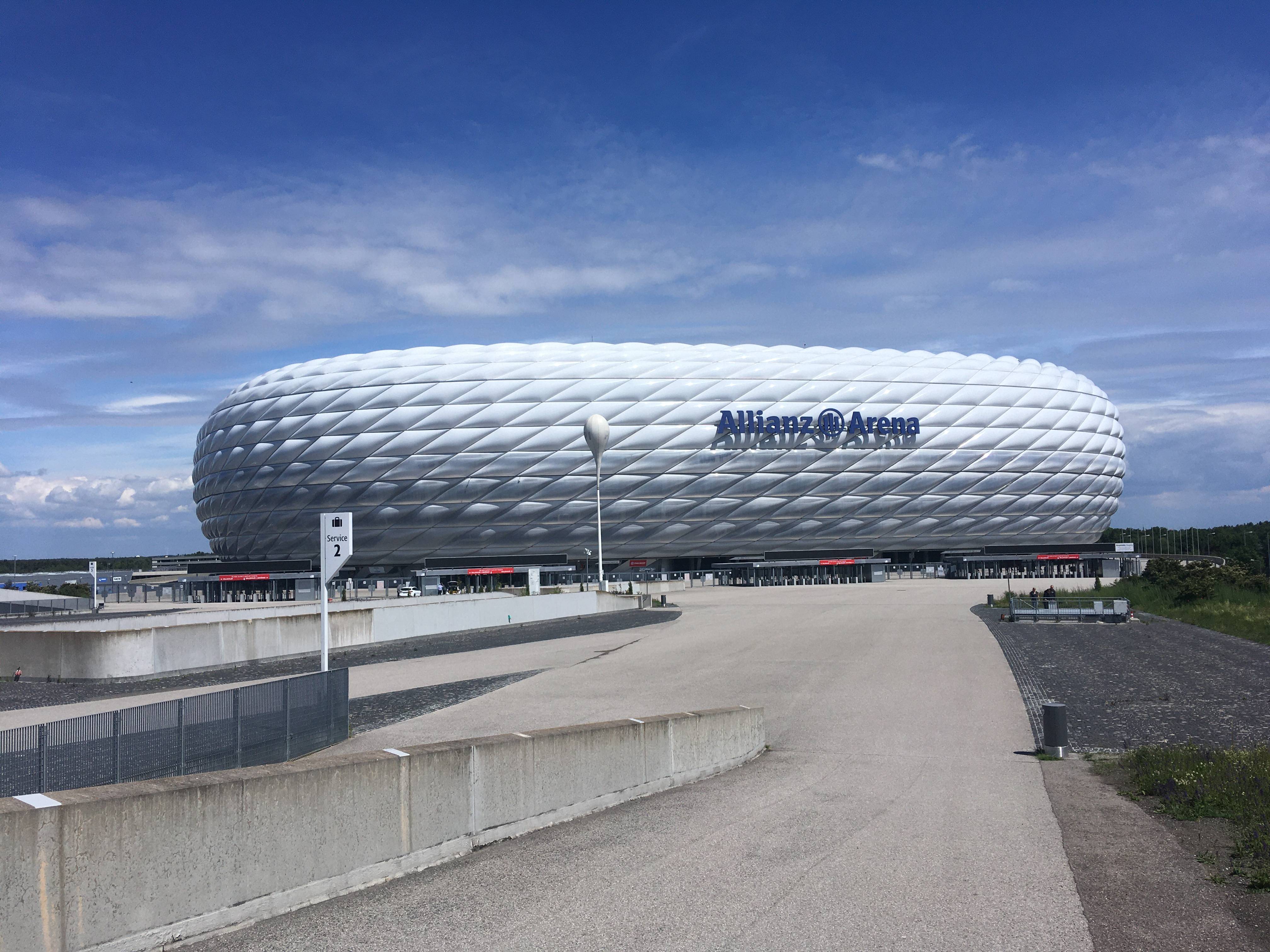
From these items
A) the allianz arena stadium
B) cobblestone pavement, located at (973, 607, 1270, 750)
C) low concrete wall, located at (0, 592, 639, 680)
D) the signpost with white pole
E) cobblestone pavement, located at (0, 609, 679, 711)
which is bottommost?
cobblestone pavement, located at (973, 607, 1270, 750)

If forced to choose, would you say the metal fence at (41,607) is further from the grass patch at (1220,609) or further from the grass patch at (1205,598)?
the grass patch at (1220,609)

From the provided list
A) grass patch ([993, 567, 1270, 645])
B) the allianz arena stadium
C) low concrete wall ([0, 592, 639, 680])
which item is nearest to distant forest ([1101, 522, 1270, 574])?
the allianz arena stadium

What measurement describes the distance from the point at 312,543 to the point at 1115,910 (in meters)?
80.7

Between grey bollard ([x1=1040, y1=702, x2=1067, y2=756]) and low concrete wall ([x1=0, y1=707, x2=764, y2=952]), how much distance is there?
614 cm

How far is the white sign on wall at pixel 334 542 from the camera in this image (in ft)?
48.4

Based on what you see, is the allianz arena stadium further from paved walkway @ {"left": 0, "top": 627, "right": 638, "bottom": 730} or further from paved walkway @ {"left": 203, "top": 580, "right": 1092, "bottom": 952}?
paved walkway @ {"left": 203, "top": 580, "right": 1092, "bottom": 952}

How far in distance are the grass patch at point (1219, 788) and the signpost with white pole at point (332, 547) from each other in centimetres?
1058

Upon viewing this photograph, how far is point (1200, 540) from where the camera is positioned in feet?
552

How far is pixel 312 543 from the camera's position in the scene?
8156 centimetres

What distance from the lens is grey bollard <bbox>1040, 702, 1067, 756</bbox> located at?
40.1ft

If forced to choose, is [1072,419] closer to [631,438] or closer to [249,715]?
[631,438]

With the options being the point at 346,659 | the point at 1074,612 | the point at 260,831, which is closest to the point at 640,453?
the point at 1074,612

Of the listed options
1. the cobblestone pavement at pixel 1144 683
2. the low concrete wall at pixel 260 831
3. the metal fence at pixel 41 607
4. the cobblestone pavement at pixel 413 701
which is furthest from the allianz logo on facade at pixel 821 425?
the low concrete wall at pixel 260 831

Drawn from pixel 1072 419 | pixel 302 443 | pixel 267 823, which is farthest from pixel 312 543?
pixel 267 823
